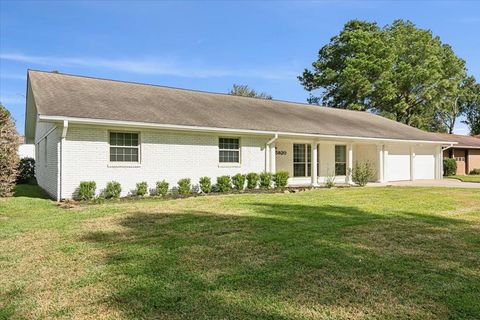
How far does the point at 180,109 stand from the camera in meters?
16.2

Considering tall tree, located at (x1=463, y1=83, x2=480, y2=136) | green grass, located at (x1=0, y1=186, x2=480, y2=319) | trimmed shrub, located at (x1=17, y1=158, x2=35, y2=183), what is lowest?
green grass, located at (x1=0, y1=186, x2=480, y2=319)

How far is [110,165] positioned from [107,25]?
8.84 m

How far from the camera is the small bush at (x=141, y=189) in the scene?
13.4 metres

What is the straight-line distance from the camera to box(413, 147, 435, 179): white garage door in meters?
23.6

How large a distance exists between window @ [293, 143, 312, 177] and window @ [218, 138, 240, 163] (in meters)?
4.21

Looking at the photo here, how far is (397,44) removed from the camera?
39.9m

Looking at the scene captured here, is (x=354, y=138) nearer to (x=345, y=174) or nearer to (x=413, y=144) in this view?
(x=345, y=174)

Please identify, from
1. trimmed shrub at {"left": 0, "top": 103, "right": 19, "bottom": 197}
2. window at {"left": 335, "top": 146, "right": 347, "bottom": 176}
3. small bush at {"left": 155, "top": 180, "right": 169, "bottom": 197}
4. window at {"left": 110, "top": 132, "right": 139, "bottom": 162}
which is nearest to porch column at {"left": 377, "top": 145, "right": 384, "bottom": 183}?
window at {"left": 335, "top": 146, "right": 347, "bottom": 176}

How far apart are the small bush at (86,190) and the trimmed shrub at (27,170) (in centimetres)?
1122

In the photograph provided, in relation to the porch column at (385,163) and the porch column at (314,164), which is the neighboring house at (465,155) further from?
the porch column at (314,164)

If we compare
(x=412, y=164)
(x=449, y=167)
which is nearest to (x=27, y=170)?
(x=412, y=164)

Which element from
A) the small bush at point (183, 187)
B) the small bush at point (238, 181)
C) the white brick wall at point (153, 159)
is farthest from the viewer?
the small bush at point (238, 181)

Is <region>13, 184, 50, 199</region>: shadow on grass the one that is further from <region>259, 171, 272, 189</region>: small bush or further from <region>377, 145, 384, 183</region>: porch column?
<region>377, 145, 384, 183</region>: porch column

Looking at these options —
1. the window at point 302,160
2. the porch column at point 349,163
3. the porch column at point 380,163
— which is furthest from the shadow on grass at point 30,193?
the porch column at point 380,163
